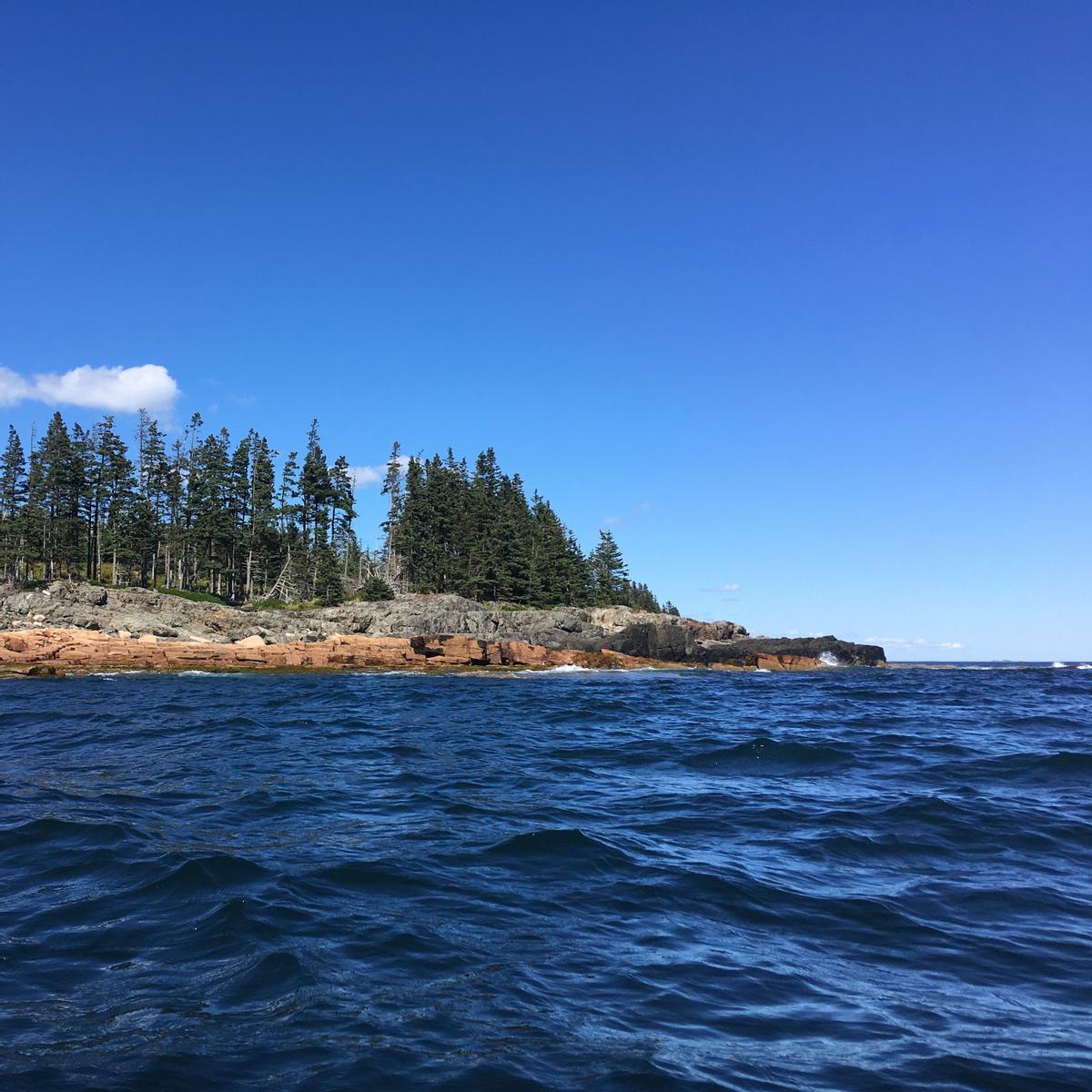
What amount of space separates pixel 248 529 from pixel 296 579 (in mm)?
8847

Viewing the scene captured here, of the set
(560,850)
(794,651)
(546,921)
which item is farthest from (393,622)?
(546,921)

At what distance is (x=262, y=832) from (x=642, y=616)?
77.2m

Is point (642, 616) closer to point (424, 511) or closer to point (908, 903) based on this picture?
point (424, 511)

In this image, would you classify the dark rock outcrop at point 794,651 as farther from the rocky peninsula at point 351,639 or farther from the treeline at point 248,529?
the treeline at point 248,529

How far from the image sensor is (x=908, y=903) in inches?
308

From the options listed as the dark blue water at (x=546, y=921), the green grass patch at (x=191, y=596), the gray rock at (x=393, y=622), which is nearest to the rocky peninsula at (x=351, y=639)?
the gray rock at (x=393, y=622)

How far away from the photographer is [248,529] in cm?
8925

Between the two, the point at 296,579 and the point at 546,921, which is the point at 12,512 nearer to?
the point at 296,579

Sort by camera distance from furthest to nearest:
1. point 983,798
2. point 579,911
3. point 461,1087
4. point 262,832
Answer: point 983,798 → point 262,832 → point 579,911 → point 461,1087

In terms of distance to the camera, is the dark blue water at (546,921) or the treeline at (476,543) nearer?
the dark blue water at (546,921)

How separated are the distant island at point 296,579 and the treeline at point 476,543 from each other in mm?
270

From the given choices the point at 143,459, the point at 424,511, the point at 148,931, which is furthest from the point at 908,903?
the point at 143,459

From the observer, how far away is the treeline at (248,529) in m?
83.9

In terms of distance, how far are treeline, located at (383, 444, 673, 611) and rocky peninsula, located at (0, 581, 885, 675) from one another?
9.95 meters
